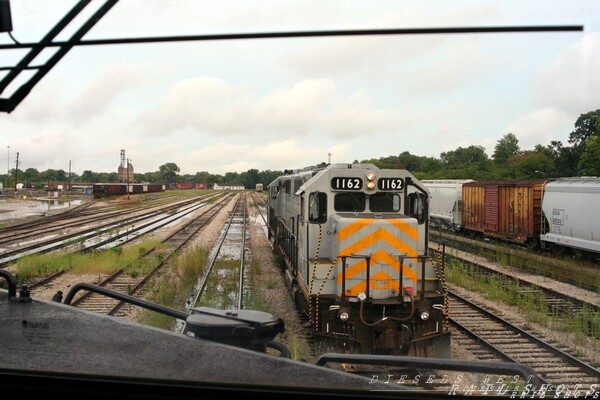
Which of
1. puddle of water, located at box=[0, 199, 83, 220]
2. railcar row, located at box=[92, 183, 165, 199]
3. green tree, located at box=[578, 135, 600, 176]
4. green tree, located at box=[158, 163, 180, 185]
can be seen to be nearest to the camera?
green tree, located at box=[578, 135, 600, 176]

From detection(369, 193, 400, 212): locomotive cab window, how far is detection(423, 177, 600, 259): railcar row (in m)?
3.54

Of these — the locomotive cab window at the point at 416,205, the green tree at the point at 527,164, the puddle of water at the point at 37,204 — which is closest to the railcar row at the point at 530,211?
the locomotive cab window at the point at 416,205

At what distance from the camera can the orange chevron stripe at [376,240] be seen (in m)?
8.40

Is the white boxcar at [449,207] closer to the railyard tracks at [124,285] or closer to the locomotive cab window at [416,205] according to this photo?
the railyard tracks at [124,285]

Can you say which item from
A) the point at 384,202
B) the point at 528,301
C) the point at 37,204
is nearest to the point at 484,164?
the point at 384,202

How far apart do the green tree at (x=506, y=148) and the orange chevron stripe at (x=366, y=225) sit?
5.11m

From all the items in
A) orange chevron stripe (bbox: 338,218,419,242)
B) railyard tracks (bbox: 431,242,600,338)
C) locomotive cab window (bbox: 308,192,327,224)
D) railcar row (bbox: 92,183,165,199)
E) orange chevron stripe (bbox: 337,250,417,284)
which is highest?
railcar row (bbox: 92,183,165,199)

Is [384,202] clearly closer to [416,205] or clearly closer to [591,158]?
[416,205]

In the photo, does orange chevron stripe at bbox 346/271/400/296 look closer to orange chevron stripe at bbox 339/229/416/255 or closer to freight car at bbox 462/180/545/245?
orange chevron stripe at bbox 339/229/416/255

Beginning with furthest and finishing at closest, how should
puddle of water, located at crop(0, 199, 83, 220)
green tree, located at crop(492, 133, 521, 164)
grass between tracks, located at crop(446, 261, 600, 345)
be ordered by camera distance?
grass between tracks, located at crop(446, 261, 600, 345), puddle of water, located at crop(0, 199, 83, 220), green tree, located at crop(492, 133, 521, 164)

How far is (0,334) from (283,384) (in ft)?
6.78

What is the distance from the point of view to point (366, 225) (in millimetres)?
8391

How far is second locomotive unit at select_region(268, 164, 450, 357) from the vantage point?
318 inches

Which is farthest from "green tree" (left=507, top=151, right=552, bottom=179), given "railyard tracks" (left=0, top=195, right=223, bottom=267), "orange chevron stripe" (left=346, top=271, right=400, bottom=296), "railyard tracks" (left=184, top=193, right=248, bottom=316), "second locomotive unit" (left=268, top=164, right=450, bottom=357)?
"railyard tracks" (left=0, top=195, right=223, bottom=267)
